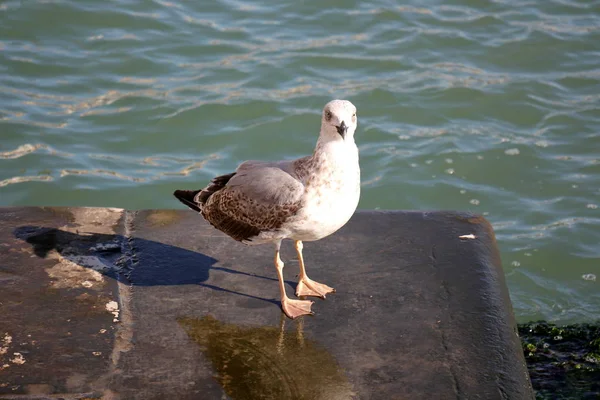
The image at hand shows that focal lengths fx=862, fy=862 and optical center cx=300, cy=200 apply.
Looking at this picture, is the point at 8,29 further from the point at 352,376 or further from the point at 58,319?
the point at 352,376

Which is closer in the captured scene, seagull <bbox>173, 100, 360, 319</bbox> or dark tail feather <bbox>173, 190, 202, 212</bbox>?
seagull <bbox>173, 100, 360, 319</bbox>

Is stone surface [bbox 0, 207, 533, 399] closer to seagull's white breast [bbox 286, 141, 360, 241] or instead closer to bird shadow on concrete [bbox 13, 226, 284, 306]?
bird shadow on concrete [bbox 13, 226, 284, 306]

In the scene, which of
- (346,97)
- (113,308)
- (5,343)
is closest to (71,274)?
(113,308)

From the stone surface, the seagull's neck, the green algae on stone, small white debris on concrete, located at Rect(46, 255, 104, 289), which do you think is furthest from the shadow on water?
the green algae on stone

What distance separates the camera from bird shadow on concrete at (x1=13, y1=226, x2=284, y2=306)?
5277mm

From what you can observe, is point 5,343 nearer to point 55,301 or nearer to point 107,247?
point 55,301

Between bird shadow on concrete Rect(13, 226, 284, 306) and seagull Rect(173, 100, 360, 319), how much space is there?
36cm

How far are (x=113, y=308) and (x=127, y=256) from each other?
2.09ft

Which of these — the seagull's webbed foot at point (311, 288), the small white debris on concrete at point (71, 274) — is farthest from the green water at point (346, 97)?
the small white debris on concrete at point (71, 274)

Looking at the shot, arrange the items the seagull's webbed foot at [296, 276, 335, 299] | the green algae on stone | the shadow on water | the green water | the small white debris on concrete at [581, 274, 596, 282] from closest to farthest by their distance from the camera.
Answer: the shadow on water → the seagull's webbed foot at [296, 276, 335, 299] → the green algae on stone → the small white debris on concrete at [581, 274, 596, 282] → the green water

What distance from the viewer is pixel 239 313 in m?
4.95

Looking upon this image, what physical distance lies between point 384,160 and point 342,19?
10.1 feet

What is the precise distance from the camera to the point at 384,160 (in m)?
9.64

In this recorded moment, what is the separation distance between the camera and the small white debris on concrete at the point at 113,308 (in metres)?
4.84
